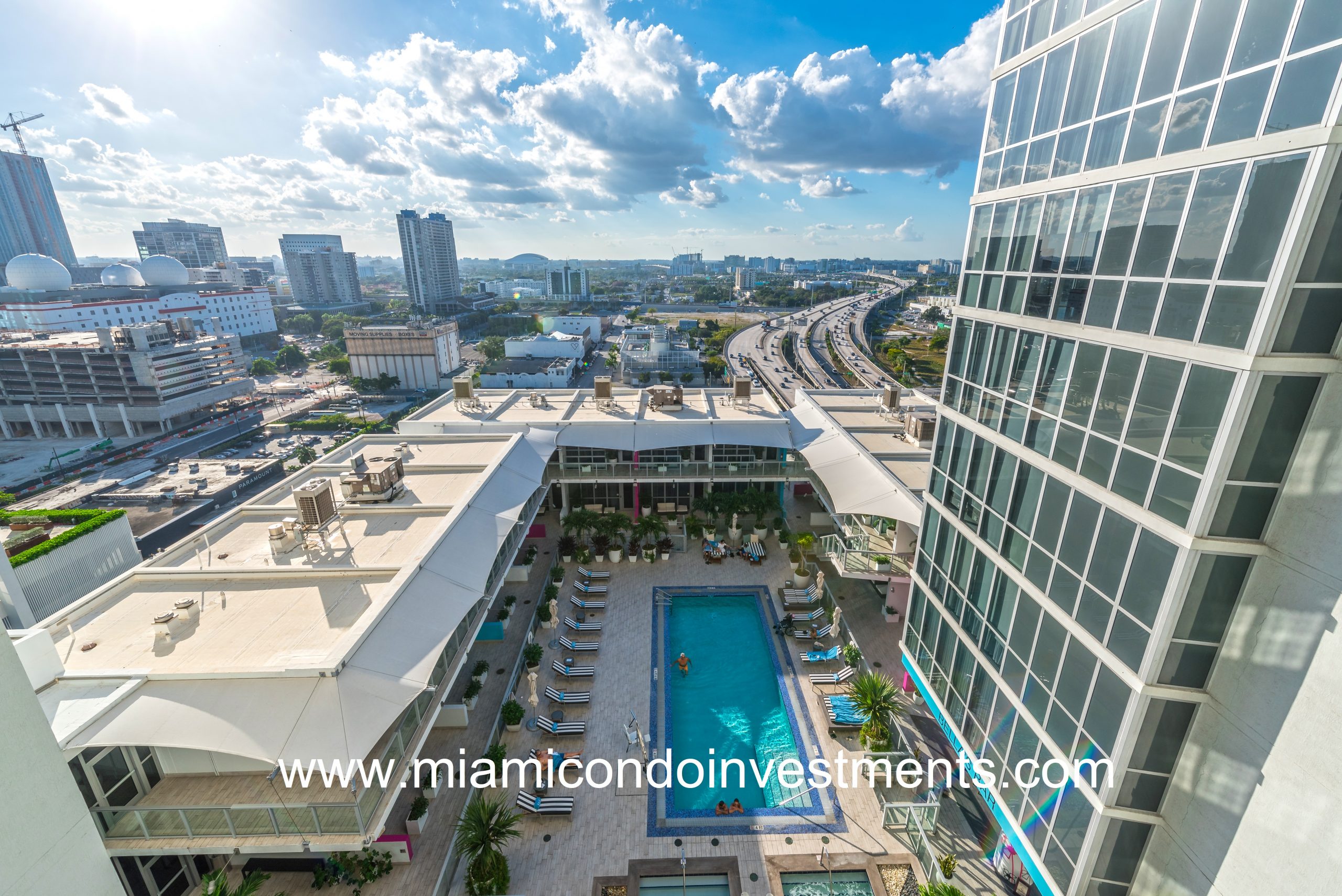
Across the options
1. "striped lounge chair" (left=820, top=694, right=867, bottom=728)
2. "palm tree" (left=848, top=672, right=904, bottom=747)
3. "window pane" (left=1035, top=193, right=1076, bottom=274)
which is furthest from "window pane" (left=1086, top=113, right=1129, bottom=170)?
"striped lounge chair" (left=820, top=694, right=867, bottom=728)

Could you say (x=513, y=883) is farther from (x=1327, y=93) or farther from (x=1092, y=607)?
(x=1327, y=93)

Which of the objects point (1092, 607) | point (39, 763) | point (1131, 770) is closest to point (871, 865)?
point (1131, 770)

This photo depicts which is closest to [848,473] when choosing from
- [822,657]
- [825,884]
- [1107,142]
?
[822,657]

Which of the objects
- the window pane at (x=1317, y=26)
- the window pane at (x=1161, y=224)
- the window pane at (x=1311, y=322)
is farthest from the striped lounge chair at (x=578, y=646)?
the window pane at (x=1317, y=26)

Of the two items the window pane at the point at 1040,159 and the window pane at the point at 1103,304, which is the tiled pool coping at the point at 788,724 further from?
the window pane at the point at 1040,159

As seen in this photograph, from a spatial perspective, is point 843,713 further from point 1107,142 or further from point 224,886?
point 1107,142

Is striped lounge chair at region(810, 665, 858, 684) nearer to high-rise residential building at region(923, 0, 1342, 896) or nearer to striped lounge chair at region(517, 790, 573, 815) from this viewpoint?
high-rise residential building at region(923, 0, 1342, 896)
